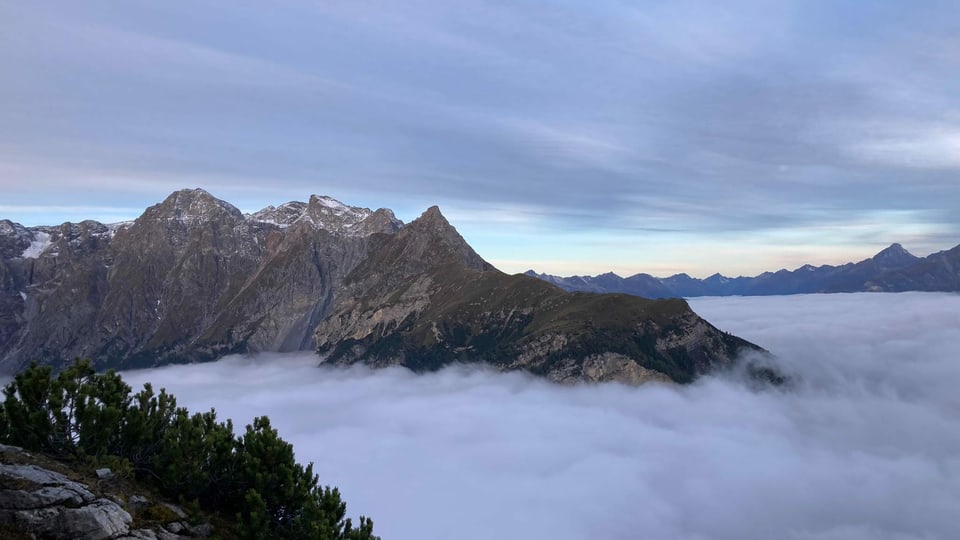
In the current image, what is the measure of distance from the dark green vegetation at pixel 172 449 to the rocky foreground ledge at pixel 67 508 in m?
2.97

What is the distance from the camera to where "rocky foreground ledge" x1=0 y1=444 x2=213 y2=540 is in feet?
122

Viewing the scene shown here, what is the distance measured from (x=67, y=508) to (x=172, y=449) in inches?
467

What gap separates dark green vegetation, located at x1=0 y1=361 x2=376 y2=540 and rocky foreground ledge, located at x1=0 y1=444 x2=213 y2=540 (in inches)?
117

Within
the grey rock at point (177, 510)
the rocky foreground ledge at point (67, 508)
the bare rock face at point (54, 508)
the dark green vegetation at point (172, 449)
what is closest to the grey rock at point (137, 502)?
the rocky foreground ledge at point (67, 508)

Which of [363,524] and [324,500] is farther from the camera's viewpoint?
[363,524]

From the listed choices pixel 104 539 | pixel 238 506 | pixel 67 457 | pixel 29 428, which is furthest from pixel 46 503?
pixel 238 506

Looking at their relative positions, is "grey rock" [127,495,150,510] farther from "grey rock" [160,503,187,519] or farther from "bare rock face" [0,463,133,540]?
"bare rock face" [0,463,133,540]

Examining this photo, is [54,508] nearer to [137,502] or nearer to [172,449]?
[137,502]

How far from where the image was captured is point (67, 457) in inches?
Answer: 1879

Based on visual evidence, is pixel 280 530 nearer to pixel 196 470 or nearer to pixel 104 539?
pixel 196 470

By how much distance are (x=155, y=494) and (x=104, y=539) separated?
10.8 metres

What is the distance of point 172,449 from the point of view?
50125mm

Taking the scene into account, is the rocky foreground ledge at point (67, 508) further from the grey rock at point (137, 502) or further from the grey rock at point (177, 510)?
the grey rock at point (177, 510)

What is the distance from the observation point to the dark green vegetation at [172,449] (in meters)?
48.8
